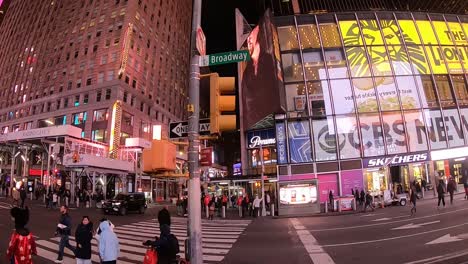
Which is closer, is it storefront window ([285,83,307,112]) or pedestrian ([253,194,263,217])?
pedestrian ([253,194,263,217])

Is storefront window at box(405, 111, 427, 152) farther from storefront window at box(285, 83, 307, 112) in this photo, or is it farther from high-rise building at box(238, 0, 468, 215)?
storefront window at box(285, 83, 307, 112)

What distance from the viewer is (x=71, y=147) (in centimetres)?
4134

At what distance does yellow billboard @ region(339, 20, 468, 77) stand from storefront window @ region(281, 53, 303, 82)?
5221mm

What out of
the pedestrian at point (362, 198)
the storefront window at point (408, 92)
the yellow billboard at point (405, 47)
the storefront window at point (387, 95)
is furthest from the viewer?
the yellow billboard at point (405, 47)

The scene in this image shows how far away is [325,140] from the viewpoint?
111ft

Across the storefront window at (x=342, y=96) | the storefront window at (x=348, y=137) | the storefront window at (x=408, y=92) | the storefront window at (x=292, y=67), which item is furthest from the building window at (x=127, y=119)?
the storefront window at (x=408, y=92)

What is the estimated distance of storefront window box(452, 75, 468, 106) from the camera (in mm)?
35875

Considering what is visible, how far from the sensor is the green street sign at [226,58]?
6.91m

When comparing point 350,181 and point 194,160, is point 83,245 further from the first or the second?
point 350,181

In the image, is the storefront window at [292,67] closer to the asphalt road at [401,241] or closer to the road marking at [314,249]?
the asphalt road at [401,241]

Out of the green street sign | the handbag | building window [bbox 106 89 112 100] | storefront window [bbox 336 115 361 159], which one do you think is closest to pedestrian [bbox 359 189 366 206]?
storefront window [bbox 336 115 361 159]

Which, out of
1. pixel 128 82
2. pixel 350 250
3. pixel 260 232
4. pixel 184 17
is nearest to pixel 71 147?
pixel 128 82

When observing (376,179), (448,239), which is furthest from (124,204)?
(376,179)

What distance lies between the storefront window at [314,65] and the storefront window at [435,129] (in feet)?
36.5
